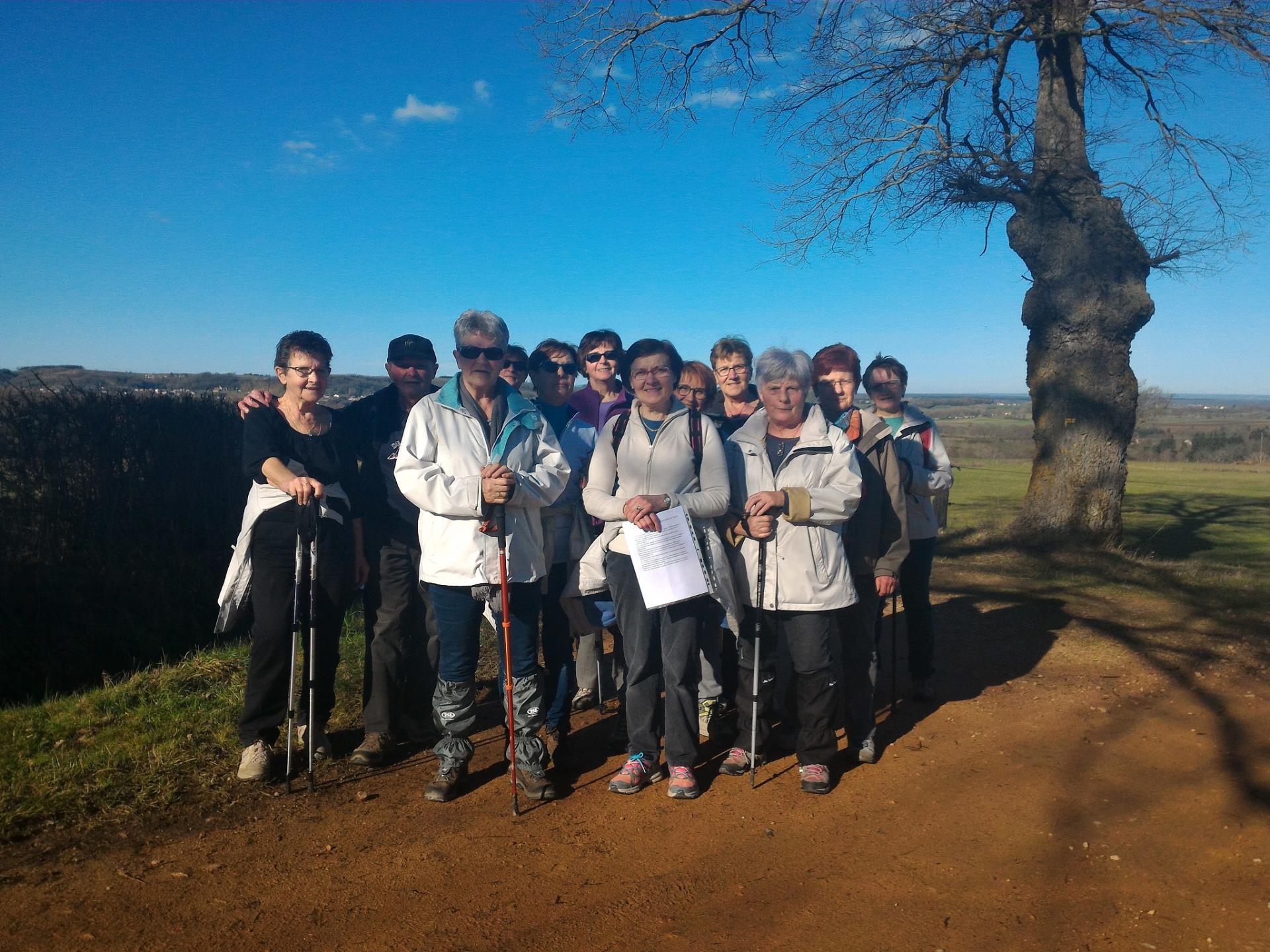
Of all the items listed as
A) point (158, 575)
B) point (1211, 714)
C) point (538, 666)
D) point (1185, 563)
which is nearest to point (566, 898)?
point (538, 666)

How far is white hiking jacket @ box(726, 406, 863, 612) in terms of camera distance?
4250 millimetres

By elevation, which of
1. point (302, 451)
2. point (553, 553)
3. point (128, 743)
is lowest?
point (128, 743)

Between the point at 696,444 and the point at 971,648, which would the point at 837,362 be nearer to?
Answer: the point at 696,444

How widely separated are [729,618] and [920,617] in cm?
184

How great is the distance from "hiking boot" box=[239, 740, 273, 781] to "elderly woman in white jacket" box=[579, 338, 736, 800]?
5.64 ft

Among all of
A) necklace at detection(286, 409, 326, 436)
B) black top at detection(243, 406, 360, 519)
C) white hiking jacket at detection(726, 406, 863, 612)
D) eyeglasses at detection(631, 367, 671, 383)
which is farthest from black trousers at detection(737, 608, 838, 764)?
necklace at detection(286, 409, 326, 436)

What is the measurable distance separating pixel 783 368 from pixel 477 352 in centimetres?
152

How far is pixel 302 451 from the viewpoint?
4.45 m

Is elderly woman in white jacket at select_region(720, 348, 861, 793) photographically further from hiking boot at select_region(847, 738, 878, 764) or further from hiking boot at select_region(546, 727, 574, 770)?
hiking boot at select_region(546, 727, 574, 770)

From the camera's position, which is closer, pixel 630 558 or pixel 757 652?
pixel 630 558

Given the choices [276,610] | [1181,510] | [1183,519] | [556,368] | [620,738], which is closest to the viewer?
[276,610]

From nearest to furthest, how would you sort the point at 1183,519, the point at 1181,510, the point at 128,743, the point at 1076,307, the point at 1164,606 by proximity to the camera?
the point at 128,743 → the point at 1164,606 → the point at 1076,307 → the point at 1183,519 → the point at 1181,510

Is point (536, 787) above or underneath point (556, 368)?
underneath

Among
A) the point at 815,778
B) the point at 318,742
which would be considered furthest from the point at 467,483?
the point at 815,778
